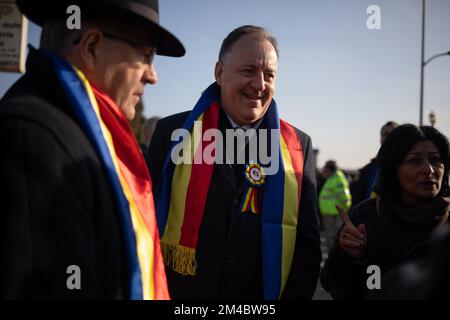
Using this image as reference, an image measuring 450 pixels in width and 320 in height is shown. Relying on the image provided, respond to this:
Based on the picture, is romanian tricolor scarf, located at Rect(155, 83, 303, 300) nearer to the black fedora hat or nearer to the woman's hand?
the woman's hand

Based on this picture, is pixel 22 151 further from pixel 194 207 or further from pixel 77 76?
pixel 194 207

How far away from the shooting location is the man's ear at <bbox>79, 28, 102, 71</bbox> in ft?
4.36

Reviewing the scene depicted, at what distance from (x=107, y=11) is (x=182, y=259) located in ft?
4.30

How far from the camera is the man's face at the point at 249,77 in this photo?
221 cm

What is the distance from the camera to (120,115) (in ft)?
4.62

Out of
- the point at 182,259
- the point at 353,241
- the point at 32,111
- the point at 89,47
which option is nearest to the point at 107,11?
the point at 89,47

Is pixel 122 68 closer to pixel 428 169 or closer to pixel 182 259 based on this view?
pixel 182 259

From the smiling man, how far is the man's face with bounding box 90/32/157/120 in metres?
0.81

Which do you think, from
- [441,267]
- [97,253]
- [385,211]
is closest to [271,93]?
[385,211]

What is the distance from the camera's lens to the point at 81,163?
3.60 ft

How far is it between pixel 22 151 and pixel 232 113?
148 cm

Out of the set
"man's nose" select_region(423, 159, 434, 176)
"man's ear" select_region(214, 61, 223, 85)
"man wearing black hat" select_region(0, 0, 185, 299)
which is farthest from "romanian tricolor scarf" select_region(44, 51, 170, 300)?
"man's nose" select_region(423, 159, 434, 176)

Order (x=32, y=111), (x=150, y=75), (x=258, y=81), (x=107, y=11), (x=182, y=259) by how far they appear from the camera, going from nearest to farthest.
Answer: (x=32, y=111)
(x=107, y=11)
(x=150, y=75)
(x=182, y=259)
(x=258, y=81)

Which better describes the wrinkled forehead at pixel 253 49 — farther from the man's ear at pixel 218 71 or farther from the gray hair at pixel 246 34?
the man's ear at pixel 218 71
